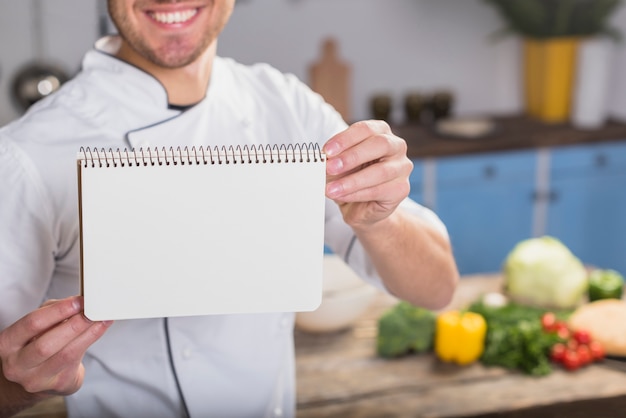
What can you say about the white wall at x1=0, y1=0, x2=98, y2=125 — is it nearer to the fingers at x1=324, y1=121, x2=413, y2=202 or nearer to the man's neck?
the man's neck

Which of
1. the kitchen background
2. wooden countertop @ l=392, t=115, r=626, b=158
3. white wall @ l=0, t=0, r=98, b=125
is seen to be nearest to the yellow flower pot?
wooden countertop @ l=392, t=115, r=626, b=158

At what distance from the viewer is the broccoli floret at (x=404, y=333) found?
1.28 m

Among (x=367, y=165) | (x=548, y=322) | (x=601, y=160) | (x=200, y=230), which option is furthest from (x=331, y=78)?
(x=200, y=230)

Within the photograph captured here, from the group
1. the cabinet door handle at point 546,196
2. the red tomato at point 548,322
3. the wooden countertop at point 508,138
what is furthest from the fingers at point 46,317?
the cabinet door handle at point 546,196

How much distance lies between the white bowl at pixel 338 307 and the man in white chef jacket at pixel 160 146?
0.12 m

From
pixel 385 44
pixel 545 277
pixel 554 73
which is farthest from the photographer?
pixel 385 44

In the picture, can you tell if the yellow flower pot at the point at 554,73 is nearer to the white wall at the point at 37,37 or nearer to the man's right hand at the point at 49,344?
the white wall at the point at 37,37

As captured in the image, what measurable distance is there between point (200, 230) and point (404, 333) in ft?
1.95

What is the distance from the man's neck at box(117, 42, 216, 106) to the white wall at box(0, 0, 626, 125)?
72.1 inches

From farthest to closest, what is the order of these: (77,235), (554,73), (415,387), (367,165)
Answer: (554,73)
(415,387)
(77,235)
(367,165)

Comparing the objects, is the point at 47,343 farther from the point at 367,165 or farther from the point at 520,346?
the point at 520,346

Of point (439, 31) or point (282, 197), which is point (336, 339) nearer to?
point (282, 197)

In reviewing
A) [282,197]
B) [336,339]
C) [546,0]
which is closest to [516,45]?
[546,0]

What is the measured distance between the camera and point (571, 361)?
1237 millimetres
